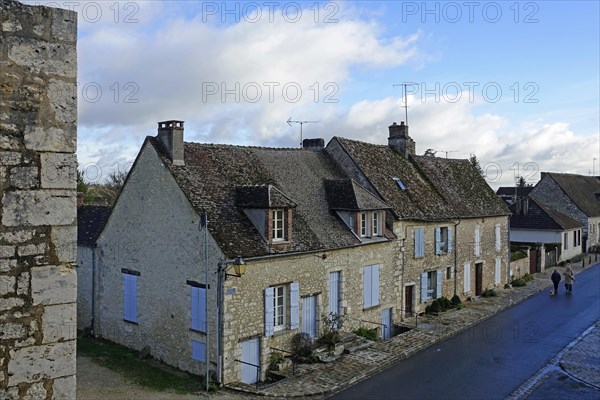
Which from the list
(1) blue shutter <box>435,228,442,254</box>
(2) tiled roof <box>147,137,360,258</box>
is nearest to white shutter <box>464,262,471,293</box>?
(1) blue shutter <box>435,228,442,254</box>

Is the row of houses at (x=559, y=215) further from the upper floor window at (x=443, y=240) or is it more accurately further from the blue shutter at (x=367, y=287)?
the blue shutter at (x=367, y=287)

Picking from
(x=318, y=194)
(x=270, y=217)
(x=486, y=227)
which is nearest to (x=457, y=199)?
(x=486, y=227)

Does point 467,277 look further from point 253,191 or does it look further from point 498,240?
point 253,191

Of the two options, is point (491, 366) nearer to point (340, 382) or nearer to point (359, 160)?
point (340, 382)

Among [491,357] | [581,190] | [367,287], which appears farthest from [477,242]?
[581,190]

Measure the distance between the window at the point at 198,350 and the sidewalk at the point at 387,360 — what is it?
1202 mm

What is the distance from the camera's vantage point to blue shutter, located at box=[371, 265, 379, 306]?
1906 cm

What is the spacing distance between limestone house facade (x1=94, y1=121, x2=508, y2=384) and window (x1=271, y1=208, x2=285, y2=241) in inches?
1.8

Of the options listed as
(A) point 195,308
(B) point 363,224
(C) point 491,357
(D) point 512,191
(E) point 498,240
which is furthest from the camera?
(D) point 512,191

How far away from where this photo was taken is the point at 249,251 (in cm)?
1427

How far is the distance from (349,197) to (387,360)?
5.75 m

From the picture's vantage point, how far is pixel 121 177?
50.8 meters

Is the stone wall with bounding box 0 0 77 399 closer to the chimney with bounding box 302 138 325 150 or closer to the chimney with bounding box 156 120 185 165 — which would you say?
the chimney with bounding box 156 120 185 165

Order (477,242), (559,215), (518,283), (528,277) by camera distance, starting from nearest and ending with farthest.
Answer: (477,242) < (518,283) < (528,277) < (559,215)
